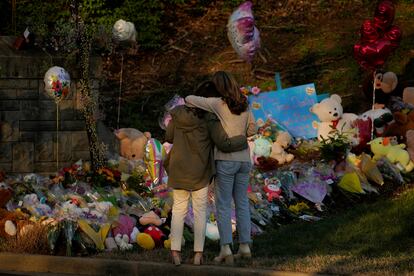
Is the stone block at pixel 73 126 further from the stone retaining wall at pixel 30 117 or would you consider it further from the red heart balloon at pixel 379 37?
the red heart balloon at pixel 379 37

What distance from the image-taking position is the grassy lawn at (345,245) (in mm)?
7699

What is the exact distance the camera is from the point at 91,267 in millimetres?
8055

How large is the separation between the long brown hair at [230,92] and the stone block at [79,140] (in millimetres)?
3868

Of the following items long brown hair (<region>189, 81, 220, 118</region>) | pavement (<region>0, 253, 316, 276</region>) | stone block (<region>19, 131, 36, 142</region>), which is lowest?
pavement (<region>0, 253, 316, 276</region>)

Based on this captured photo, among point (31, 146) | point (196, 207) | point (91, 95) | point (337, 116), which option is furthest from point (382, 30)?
point (196, 207)

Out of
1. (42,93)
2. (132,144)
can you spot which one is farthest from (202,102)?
(132,144)

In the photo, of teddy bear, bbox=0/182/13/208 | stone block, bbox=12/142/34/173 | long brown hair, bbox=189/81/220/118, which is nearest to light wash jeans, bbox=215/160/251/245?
long brown hair, bbox=189/81/220/118

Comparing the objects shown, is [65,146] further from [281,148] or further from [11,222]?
[281,148]

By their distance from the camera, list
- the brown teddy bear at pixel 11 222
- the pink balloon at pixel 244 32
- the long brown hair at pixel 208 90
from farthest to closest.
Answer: the pink balloon at pixel 244 32 → the brown teddy bear at pixel 11 222 → the long brown hair at pixel 208 90

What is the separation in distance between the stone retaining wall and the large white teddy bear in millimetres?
3440

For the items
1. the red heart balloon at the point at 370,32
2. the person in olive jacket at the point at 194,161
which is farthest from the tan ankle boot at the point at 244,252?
the red heart balloon at the point at 370,32

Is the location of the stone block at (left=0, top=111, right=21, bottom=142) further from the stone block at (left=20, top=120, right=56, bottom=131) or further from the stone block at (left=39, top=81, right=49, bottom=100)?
the stone block at (left=39, top=81, right=49, bottom=100)

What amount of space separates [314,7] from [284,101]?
5281mm

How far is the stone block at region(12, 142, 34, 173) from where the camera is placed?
11.2 m
